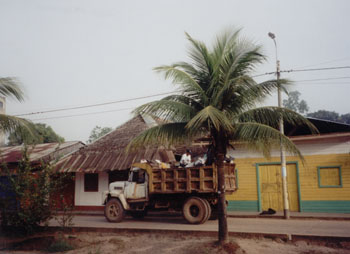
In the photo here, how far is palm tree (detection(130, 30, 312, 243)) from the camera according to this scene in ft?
28.3

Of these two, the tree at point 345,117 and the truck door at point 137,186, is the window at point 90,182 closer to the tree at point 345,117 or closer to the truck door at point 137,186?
the truck door at point 137,186

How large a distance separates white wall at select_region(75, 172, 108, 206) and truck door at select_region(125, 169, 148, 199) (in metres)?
5.95

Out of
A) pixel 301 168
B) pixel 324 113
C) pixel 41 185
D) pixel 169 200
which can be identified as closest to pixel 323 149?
pixel 301 168

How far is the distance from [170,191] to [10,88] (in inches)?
286

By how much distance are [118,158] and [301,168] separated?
10.2m

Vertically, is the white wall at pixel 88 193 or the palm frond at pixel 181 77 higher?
the palm frond at pixel 181 77

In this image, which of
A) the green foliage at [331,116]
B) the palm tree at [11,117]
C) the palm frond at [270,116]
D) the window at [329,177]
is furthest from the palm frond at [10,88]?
the green foliage at [331,116]

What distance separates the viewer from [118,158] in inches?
753

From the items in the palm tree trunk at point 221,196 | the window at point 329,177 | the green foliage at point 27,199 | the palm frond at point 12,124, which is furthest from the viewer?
the window at point 329,177

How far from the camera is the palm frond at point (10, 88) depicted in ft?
36.5

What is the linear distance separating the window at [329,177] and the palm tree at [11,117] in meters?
13.6

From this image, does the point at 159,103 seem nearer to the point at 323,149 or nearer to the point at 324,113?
the point at 323,149

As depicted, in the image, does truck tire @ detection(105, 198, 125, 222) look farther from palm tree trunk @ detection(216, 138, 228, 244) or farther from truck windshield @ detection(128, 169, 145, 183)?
palm tree trunk @ detection(216, 138, 228, 244)

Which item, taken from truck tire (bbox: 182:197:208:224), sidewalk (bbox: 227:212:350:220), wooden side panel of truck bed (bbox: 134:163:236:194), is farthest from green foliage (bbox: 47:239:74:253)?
sidewalk (bbox: 227:212:350:220)
